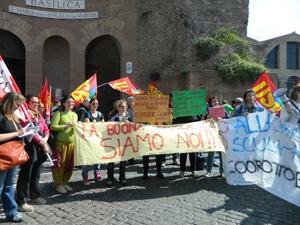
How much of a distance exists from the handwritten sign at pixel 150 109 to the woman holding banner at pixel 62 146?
4.22ft

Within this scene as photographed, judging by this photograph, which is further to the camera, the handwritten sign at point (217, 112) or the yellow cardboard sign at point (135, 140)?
the handwritten sign at point (217, 112)

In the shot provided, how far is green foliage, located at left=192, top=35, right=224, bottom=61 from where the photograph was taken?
12992 millimetres

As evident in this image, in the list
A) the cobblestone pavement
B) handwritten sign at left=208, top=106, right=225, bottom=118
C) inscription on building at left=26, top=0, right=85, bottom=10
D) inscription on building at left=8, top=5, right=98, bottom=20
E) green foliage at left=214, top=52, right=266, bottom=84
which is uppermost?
inscription on building at left=26, top=0, right=85, bottom=10

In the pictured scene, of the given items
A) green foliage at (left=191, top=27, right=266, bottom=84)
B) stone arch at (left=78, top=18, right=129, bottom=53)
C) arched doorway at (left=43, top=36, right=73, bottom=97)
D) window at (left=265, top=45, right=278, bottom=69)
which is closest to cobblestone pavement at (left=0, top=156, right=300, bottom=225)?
green foliage at (left=191, top=27, right=266, bottom=84)

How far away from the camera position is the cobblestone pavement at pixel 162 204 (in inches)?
134

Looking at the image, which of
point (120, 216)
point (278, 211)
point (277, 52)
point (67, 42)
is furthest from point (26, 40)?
point (277, 52)

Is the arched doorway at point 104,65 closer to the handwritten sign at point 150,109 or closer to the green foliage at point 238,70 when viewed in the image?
the green foliage at point 238,70

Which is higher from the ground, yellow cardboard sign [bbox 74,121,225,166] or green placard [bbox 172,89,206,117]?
green placard [bbox 172,89,206,117]

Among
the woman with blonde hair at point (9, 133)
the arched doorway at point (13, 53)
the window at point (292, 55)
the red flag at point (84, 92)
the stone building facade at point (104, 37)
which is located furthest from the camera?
the window at point (292, 55)

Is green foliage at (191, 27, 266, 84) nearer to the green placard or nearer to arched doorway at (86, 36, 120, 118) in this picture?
arched doorway at (86, 36, 120, 118)

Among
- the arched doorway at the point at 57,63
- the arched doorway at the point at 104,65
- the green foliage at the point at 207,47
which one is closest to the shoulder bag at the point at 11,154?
the green foliage at the point at 207,47

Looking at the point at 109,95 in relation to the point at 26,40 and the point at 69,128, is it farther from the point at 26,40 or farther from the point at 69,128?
the point at 69,128

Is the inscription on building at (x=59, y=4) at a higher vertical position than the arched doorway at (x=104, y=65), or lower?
higher

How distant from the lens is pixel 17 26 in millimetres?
16031
